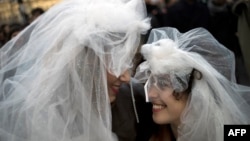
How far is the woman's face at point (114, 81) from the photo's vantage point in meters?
1.63

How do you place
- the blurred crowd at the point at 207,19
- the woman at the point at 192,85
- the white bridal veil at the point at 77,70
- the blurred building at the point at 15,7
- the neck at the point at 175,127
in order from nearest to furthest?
the white bridal veil at the point at 77,70 → the woman at the point at 192,85 → the neck at the point at 175,127 → the blurred crowd at the point at 207,19 → the blurred building at the point at 15,7

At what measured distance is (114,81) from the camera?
1.65 m

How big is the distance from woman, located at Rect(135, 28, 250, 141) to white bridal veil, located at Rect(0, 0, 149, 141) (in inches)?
6.2

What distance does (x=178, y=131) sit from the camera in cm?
178

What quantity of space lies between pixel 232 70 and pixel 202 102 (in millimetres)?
226

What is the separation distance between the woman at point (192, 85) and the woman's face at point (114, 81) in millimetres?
124

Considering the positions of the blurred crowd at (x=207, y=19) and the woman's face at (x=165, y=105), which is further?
the blurred crowd at (x=207, y=19)

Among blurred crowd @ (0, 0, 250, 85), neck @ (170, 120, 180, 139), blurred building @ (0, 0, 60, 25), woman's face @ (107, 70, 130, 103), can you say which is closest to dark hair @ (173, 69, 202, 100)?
neck @ (170, 120, 180, 139)

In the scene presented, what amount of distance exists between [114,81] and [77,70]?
0.17 meters

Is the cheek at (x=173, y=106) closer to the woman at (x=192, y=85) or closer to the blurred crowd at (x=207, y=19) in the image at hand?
the woman at (x=192, y=85)

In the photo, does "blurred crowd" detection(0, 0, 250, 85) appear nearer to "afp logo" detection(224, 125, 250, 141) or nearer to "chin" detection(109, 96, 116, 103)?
"afp logo" detection(224, 125, 250, 141)

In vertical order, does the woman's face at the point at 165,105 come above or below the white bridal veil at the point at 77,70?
below

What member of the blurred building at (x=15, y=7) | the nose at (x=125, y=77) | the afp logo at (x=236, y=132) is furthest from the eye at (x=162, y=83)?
the blurred building at (x=15, y=7)

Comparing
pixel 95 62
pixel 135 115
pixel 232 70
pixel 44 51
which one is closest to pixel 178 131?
pixel 135 115
